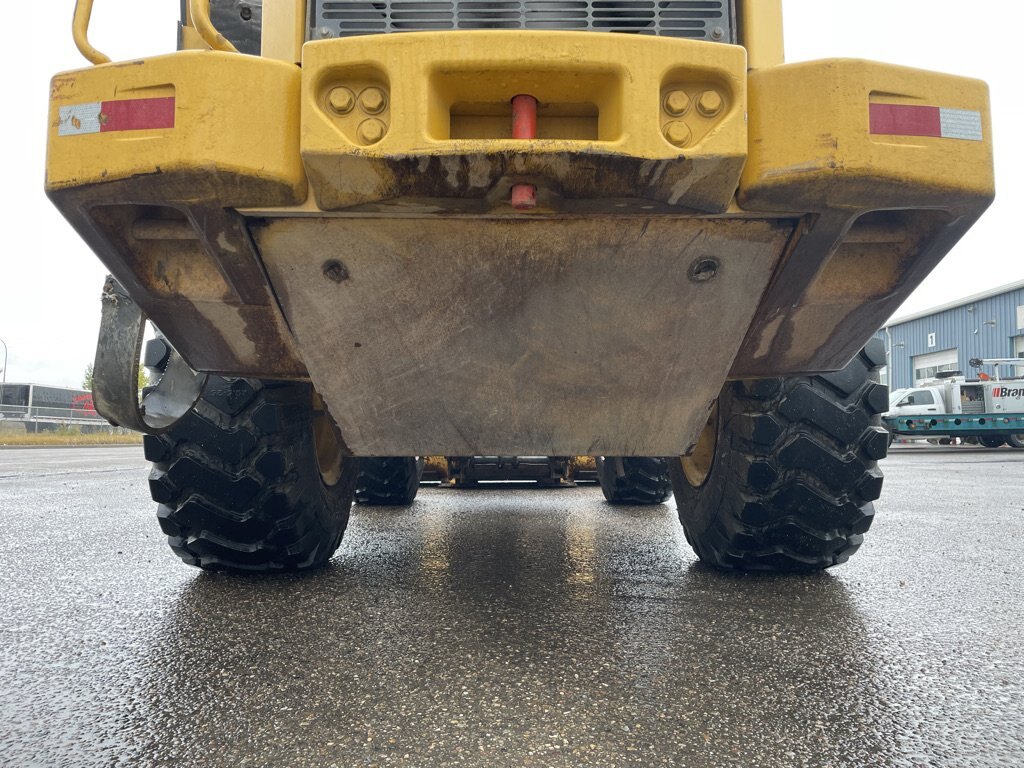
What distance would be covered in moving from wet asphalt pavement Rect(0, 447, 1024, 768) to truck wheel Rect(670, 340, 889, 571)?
15cm

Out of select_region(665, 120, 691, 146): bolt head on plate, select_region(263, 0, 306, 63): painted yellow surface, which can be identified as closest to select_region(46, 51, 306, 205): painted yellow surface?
select_region(263, 0, 306, 63): painted yellow surface

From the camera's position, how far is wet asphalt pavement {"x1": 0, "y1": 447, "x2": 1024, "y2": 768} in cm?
123

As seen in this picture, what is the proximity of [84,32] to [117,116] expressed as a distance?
0.34 metres

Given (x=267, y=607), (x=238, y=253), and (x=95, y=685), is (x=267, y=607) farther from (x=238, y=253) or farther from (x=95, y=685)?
(x=238, y=253)

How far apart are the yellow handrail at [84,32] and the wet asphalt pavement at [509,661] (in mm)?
1330

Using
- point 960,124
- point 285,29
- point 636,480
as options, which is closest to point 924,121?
point 960,124

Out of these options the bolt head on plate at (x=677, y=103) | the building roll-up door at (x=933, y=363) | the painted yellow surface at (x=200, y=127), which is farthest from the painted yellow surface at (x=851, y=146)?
the building roll-up door at (x=933, y=363)

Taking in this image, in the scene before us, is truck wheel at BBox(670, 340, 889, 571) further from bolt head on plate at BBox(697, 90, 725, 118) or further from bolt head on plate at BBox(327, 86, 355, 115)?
bolt head on plate at BBox(327, 86, 355, 115)

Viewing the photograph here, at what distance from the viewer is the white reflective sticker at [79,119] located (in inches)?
53.9

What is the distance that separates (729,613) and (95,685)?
63.1 inches

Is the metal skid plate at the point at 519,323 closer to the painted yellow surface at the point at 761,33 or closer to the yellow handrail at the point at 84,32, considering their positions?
the painted yellow surface at the point at 761,33

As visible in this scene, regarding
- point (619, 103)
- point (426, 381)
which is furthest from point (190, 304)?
point (619, 103)

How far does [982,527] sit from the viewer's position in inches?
159

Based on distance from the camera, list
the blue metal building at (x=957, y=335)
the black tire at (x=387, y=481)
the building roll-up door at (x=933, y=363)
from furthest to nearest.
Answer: the building roll-up door at (x=933, y=363)
the blue metal building at (x=957, y=335)
the black tire at (x=387, y=481)
